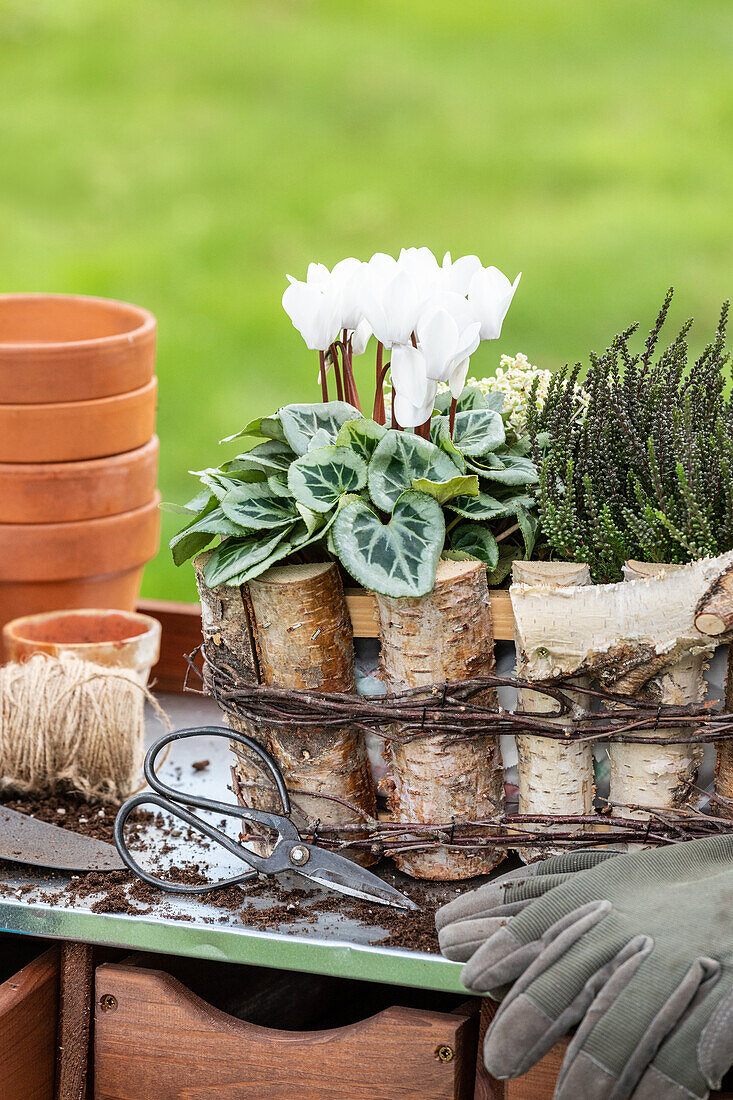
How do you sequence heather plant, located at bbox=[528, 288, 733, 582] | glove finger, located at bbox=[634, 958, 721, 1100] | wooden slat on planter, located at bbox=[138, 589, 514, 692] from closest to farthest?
glove finger, located at bbox=[634, 958, 721, 1100]
heather plant, located at bbox=[528, 288, 733, 582]
wooden slat on planter, located at bbox=[138, 589, 514, 692]

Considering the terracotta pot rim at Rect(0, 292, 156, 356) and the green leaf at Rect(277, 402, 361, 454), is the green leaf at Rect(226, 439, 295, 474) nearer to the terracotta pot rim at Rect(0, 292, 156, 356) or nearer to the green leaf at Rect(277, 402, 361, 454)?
the green leaf at Rect(277, 402, 361, 454)

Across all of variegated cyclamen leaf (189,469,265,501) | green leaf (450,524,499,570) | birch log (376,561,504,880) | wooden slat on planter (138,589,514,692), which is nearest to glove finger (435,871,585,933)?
birch log (376,561,504,880)

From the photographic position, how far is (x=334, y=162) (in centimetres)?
242


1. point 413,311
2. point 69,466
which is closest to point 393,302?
point 413,311

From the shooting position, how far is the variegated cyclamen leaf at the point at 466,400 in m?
1.01

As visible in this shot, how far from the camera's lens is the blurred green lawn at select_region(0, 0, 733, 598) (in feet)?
7.35

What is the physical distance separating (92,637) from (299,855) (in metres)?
0.46

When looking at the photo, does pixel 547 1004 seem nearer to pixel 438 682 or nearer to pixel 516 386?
pixel 438 682

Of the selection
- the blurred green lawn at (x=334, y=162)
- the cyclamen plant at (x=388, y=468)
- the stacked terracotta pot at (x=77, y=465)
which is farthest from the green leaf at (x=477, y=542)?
the blurred green lawn at (x=334, y=162)

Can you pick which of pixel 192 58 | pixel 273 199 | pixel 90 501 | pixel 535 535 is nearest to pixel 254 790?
pixel 535 535

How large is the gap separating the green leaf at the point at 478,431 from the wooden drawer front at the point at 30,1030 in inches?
18.9

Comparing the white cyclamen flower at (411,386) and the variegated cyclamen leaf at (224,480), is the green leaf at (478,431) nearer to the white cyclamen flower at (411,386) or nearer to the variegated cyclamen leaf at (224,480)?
the white cyclamen flower at (411,386)

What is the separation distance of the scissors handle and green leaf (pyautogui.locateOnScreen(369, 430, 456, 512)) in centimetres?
21

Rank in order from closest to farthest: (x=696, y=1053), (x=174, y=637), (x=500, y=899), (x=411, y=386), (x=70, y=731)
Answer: (x=696, y=1053), (x=500, y=899), (x=411, y=386), (x=70, y=731), (x=174, y=637)
